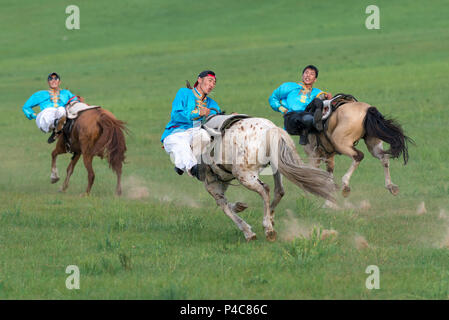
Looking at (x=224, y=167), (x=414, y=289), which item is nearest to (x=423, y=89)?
(x=224, y=167)

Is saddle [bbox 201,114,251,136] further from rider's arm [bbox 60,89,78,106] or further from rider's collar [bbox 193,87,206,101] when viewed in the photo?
rider's arm [bbox 60,89,78,106]

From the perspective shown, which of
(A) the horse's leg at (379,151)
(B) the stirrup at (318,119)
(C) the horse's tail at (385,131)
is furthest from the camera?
(A) the horse's leg at (379,151)

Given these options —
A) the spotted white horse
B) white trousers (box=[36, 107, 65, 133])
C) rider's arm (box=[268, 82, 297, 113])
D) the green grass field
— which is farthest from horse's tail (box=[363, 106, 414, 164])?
white trousers (box=[36, 107, 65, 133])

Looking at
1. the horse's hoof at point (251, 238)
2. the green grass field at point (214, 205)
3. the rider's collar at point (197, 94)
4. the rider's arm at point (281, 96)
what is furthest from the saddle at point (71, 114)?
the horse's hoof at point (251, 238)

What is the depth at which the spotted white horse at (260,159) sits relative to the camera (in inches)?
349

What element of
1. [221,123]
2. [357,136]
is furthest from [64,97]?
[221,123]

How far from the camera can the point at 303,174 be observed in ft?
29.0

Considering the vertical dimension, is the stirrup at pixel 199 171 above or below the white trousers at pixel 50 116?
below

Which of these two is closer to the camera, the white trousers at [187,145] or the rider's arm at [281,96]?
the white trousers at [187,145]

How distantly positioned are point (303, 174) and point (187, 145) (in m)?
1.54

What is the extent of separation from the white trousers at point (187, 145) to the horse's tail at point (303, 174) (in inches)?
38.7

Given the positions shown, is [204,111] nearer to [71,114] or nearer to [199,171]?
[199,171]

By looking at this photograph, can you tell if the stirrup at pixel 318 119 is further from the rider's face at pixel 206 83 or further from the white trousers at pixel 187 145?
the white trousers at pixel 187 145

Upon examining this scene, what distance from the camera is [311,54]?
37.9 metres
